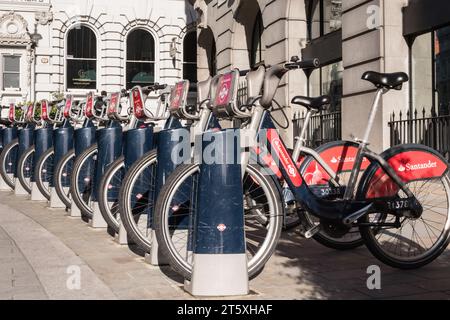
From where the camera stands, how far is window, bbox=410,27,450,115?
34.8 feet

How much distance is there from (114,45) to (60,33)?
9.25ft

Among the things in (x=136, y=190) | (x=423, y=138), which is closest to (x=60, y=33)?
(x=423, y=138)

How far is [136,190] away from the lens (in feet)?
19.7

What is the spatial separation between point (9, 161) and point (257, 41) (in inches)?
379

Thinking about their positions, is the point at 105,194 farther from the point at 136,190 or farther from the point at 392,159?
the point at 392,159

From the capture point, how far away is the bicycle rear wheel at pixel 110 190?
658 centimetres

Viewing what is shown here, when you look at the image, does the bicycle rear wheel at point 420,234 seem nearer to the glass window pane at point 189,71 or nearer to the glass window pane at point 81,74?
the glass window pane at point 81,74

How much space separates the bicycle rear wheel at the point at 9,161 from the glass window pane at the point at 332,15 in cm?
766

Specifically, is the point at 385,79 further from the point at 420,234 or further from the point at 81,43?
the point at 81,43

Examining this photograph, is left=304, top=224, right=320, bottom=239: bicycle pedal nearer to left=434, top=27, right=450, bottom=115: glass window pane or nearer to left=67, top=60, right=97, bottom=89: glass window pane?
left=434, top=27, right=450, bottom=115: glass window pane

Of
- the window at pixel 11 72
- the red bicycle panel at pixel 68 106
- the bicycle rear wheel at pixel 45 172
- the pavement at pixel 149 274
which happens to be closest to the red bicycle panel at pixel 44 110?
the red bicycle panel at pixel 68 106

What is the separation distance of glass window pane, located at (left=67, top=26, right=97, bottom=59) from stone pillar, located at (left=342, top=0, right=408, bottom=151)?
22.4 m
